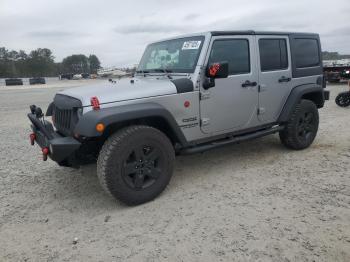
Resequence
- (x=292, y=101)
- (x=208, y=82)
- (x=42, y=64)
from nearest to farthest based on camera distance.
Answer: (x=208, y=82), (x=292, y=101), (x=42, y=64)

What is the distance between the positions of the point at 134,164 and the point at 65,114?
1.07 m

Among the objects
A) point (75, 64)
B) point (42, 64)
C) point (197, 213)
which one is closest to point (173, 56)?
point (197, 213)

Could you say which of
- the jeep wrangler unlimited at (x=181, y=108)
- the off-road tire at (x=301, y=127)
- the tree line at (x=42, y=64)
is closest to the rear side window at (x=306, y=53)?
the jeep wrangler unlimited at (x=181, y=108)

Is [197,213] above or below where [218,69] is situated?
below

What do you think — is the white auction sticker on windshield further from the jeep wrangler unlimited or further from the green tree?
the green tree

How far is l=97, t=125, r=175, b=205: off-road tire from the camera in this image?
359 cm

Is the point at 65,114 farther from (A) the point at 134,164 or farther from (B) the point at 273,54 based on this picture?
(B) the point at 273,54

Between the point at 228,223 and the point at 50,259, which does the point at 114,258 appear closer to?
the point at 50,259

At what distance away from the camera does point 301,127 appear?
18.6 ft

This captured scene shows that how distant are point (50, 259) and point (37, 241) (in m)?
0.37

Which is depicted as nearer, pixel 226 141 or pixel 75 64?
pixel 226 141

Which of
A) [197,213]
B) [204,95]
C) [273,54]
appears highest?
[273,54]

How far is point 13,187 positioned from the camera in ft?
14.8

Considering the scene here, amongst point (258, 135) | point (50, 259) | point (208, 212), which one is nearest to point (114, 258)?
point (50, 259)
